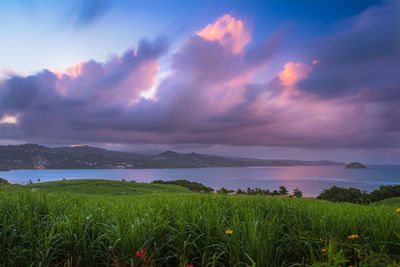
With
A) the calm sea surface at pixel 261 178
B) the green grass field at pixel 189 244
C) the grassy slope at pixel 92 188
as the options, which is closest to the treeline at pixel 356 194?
the calm sea surface at pixel 261 178

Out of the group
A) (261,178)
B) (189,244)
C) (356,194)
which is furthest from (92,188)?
(261,178)

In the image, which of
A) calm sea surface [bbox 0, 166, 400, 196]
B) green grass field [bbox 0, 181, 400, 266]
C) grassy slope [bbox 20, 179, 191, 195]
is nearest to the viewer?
green grass field [bbox 0, 181, 400, 266]

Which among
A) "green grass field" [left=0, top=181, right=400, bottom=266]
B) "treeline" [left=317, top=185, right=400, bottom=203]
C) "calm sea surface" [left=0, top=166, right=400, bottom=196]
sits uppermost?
"green grass field" [left=0, top=181, right=400, bottom=266]

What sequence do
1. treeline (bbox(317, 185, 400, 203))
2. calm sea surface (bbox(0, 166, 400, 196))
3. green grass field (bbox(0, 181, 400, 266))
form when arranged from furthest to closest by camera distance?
calm sea surface (bbox(0, 166, 400, 196)) → treeline (bbox(317, 185, 400, 203)) → green grass field (bbox(0, 181, 400, 266))

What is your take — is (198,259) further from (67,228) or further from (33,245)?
(33,245)

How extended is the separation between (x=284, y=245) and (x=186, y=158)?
195049 mm

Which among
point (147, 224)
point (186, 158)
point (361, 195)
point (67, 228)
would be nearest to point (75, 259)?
point (67, 228)

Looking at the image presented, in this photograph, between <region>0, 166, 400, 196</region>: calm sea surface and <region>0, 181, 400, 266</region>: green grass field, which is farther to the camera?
<region>0, 166, 400, 196</region>: calm sea surface

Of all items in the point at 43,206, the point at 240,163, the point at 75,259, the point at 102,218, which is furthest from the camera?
the point at 240,163

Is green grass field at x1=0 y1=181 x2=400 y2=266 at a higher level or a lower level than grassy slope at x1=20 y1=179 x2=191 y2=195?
higher

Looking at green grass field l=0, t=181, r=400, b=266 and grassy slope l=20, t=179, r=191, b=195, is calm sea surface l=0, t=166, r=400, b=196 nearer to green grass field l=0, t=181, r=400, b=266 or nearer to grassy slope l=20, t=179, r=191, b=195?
grassy slope l=20, t=179, r=191, b=195

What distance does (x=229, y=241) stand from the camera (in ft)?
8.30

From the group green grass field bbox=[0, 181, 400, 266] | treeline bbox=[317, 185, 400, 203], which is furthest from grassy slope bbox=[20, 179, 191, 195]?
green grass field bbox=[0, 181, 400, 266]

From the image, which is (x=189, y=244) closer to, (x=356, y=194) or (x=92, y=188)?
(x=356, y=194)
